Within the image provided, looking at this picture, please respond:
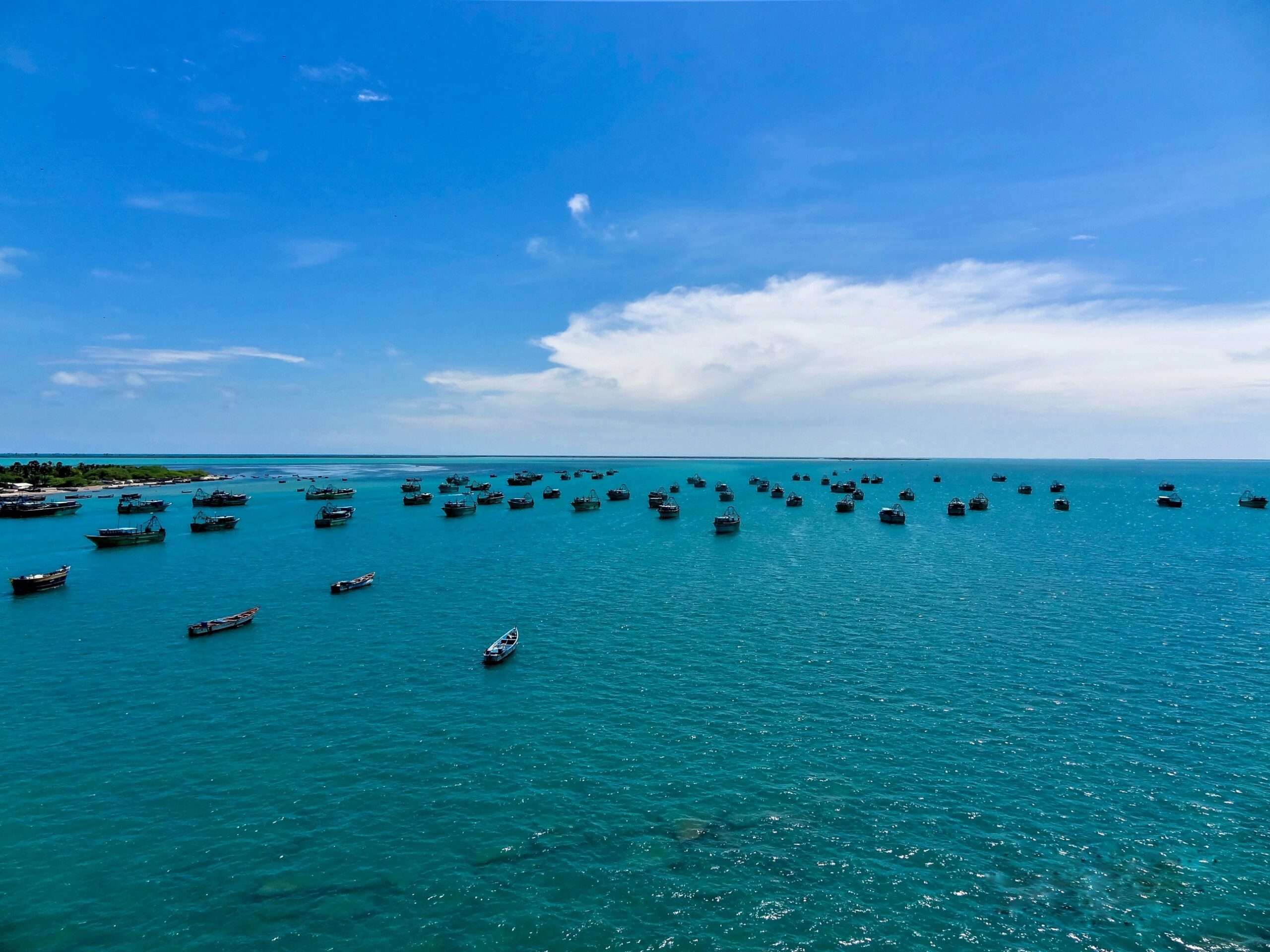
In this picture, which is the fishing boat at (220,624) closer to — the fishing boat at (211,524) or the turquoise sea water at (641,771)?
the turquoise sea water at (641,771)

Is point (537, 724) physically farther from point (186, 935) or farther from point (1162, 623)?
point (1162, 623)

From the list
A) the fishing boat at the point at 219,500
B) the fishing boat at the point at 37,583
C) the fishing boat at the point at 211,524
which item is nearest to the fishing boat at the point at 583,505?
the fishing boat at the point at 211,524

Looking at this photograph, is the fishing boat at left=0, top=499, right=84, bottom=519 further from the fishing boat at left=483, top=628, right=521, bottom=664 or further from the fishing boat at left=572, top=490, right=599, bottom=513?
Answer: the fishing boat at left=483, top=628, right=521, bottom=664

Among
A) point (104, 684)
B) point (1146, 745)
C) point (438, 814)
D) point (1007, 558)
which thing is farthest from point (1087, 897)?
point (1007, 558)

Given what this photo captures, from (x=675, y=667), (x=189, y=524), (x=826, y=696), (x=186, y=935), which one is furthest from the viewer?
(x=189, y=524)

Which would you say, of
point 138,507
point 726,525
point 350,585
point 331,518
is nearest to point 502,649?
point 350,585

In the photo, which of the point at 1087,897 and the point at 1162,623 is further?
the point at 1162,623
